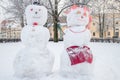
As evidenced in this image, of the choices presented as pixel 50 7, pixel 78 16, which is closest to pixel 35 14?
pixel 78 16

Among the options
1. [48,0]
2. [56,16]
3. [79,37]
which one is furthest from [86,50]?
[48,0]

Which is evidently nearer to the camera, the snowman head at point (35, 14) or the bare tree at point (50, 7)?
the snowman head at point (35, 14)

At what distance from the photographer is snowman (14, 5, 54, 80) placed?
240 inches

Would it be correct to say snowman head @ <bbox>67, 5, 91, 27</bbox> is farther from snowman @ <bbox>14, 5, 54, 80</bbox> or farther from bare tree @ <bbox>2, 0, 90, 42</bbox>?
bare tree @ <bbox>2, 0, 90, 42</bbox>

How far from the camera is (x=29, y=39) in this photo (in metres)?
6.26

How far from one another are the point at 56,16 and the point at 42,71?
50.3 ft

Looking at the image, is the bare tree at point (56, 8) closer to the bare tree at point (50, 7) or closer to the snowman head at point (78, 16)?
the bare tree at point (50, 7)

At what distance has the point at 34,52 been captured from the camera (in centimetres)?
617

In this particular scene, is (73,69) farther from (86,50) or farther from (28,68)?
(28,68)

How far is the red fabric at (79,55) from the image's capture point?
5980mm

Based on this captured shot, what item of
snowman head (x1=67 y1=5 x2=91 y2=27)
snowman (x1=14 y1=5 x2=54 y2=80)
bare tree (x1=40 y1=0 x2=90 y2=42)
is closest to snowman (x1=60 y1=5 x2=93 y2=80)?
snowman head (x1=67 y1=5 x2=91 y2=27)

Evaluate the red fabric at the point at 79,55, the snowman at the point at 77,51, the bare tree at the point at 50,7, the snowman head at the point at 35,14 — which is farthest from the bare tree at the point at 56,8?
the red fabric at the point at 79,55

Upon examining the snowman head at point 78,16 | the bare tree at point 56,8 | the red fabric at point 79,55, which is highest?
the bare tree at point 56,8

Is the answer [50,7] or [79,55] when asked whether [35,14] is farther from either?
[50,7]
